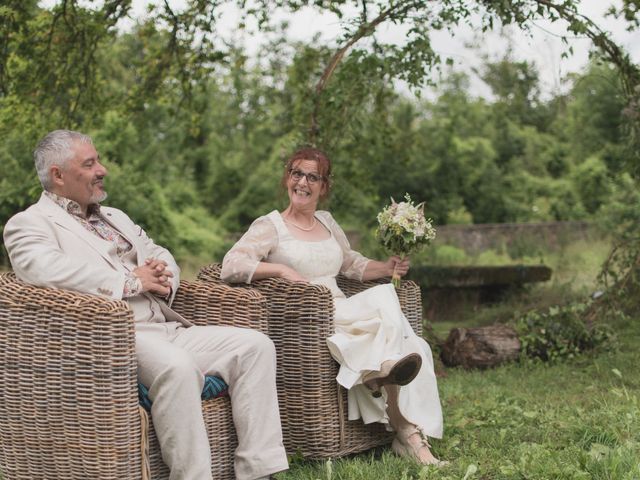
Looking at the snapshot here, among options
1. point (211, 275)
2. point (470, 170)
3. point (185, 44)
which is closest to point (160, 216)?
point (185, 44)

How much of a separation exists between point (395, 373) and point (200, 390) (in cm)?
84

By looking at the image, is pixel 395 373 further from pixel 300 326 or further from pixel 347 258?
pixel 347 258

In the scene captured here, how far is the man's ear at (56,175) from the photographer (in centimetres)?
338

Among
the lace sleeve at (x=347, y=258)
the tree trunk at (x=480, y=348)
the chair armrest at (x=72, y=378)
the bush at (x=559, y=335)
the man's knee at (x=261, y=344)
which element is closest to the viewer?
the chair armrest at (x=72, y=378)

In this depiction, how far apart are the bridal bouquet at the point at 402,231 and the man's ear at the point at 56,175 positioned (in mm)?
1544

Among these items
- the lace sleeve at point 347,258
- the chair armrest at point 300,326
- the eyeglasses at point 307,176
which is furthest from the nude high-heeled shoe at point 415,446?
the eyeglasses at point 307,176

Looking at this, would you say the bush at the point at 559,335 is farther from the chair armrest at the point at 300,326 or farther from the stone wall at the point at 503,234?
the stone wall at the point at 503,234

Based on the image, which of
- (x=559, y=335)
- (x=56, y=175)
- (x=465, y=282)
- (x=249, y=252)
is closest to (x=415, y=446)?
(x=249, y=252)

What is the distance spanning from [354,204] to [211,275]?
32.5 feet

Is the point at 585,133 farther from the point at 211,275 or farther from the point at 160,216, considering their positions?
the point at 211,275

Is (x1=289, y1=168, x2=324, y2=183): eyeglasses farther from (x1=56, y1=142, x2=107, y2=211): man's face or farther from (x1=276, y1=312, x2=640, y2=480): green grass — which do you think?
(x1=276, y1=312, x2=640, y2=480): green grass

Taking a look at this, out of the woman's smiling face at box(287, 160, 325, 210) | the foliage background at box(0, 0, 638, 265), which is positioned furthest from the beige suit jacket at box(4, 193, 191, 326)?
the foliage background at box(0, 0, 638, 265)

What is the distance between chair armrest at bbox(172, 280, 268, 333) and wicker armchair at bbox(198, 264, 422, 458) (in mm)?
201

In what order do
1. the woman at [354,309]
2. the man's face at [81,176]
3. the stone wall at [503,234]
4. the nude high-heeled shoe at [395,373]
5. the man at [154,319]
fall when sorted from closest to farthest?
the man at [154,319]
the man's face at [81,176]
the nude high-heeled shoe at [395,373]
the woman at [354,309]
the stone wall at [503,234]
